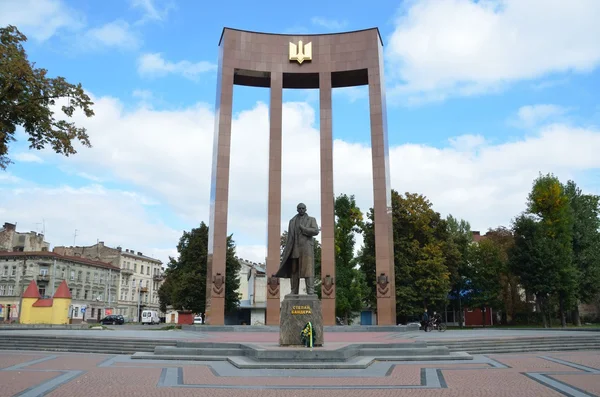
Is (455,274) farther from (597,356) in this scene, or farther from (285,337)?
(285,337)

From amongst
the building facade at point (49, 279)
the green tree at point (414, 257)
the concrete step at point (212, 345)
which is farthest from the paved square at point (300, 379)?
the building facade at point (49, 279)

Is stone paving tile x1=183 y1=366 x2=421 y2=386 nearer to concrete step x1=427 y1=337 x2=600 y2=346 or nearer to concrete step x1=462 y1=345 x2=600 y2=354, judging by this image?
concrete step x1=462 y1=345 x2=600 y2=354

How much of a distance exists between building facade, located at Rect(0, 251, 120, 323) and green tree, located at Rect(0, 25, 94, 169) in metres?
48.3

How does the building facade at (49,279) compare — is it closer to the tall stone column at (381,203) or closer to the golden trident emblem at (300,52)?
the golden trident emblem at (300,52)

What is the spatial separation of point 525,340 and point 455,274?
28.0m

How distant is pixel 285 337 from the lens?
46.1 ft

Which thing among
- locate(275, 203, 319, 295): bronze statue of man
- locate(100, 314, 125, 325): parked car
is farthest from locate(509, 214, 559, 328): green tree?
locate(100, 314, 125, 325): parked car

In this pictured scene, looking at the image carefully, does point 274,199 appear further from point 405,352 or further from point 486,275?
point 486,275

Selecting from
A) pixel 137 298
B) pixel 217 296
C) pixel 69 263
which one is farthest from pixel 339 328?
pixel 137 298

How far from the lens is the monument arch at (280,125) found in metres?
29.5

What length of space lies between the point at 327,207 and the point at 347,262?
1409 cm

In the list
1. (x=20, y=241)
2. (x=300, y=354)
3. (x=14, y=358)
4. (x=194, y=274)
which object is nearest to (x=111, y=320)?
(x=194, y=274)

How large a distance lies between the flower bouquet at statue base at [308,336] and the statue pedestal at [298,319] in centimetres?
15

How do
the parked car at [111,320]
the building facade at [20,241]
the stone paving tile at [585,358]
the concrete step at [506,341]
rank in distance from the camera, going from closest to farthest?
1. the stone paving tile at [585,358]
2. the concrete step at [506,341]
3. the parked car at [111,320]
4. the building facade at [20,241]
